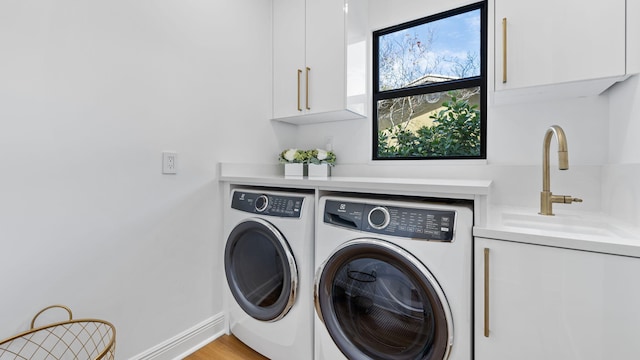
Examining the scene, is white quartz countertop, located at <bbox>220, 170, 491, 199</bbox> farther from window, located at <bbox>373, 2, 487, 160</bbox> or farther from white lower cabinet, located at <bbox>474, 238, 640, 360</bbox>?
window, located at <bbox>373, 2, 487, 160</bbox>

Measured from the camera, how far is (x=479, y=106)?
69.6 inches

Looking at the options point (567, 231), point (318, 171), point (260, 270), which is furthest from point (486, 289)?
point (318, 171)

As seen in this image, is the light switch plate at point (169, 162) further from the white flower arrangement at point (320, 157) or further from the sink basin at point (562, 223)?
the sink basin at point (562, 223)

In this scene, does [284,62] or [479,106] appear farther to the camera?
[284,62]

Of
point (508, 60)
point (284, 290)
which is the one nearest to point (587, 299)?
point (508, 60)

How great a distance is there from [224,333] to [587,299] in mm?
1851

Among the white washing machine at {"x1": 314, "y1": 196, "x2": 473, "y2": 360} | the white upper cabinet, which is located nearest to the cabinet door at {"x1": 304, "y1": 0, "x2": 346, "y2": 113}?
the white upper cabinet

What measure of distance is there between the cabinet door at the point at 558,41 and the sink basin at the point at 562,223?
2.00 ft

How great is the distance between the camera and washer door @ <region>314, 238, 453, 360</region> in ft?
3.45

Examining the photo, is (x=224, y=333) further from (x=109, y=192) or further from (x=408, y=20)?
(x=408, y=20)

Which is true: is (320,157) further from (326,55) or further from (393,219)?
(393,219)

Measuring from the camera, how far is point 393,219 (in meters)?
1.15

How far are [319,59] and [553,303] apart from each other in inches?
68.9

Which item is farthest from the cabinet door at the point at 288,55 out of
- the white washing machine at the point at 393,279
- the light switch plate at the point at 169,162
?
the white washing machine at the point at 393,279
